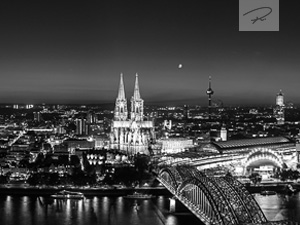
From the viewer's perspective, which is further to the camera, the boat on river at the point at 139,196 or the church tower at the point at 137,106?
the church tower at the point at 137,106

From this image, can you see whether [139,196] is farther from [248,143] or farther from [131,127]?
[248,143]

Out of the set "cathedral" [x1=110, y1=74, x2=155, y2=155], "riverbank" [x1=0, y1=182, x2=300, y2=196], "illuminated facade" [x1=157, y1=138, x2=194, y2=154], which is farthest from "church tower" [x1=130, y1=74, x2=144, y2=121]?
"riverbank" [x1=0, y1=182, x2=300, y2=196]

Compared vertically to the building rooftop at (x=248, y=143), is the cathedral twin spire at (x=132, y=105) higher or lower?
higher

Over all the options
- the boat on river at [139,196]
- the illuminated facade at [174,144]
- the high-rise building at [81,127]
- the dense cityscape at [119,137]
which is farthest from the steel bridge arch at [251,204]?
the high-rise building at [81,127]

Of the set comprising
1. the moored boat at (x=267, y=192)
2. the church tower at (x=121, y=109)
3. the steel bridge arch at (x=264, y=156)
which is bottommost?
the moored boat at (x=267, y=192)

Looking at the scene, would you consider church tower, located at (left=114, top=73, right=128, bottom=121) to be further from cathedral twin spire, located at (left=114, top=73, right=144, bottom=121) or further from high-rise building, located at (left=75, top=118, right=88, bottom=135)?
high-rise building, located at (left=75, top=118, right=88, bottom=135)

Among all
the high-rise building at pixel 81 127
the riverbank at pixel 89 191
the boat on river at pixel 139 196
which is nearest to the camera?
the boat on river at pixel 139 196

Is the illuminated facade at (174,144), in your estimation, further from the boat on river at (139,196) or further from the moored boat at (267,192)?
the boat on river at (139,196)

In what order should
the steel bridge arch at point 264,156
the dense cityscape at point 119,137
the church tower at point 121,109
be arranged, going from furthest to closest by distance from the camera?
the church tower at point 121,109 → the steel bridge arch at point 264,156 → the dense cityscape at point 119,137

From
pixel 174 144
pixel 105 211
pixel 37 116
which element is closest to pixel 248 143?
pixel 174 144
